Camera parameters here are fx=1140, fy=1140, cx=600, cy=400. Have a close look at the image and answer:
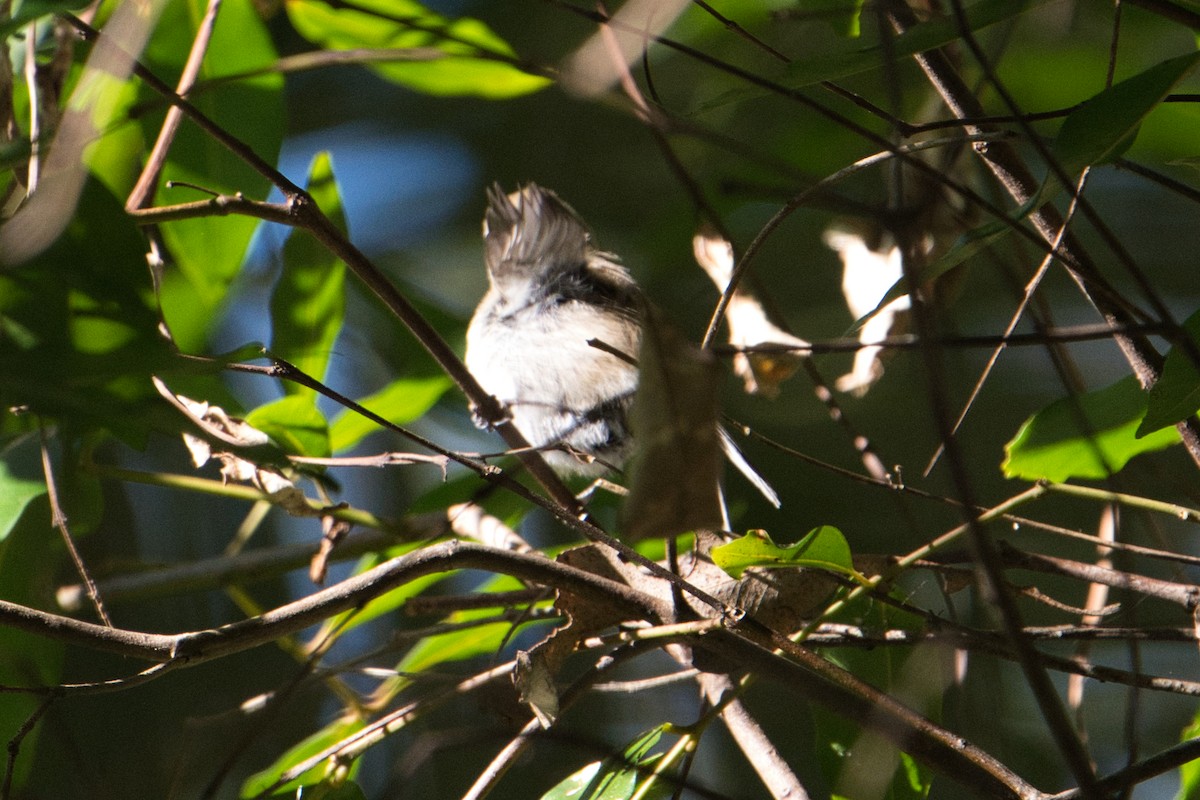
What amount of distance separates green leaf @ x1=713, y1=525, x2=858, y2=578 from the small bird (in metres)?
0.60

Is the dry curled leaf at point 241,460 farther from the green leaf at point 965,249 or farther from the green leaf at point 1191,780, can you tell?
the green leaf at point 1191,780

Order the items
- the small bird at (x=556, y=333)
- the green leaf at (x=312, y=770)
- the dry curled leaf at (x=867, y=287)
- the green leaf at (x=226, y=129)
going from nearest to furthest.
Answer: the green leaf at (x=312, y=770) → the dry curled leaf at (x=867, y=287) → the green leaf at (x=226, y=129) → the small bird at (x=556, y=333)

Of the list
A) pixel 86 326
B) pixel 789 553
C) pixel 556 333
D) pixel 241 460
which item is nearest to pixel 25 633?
pixel 241 460

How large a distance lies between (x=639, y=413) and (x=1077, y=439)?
695 mm

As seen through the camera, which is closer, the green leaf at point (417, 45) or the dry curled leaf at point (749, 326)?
the dry curled leaf at point (749, 326)

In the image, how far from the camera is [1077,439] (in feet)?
4.15

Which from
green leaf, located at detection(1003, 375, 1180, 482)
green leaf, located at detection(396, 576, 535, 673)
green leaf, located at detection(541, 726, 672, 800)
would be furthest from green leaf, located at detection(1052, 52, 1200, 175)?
green leaf, located at detection(396, 576, 535, 673)

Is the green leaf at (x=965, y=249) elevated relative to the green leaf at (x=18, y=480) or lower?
elevated

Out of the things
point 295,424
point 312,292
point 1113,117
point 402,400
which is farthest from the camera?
point 402,400

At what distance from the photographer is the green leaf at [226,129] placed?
1724 mm

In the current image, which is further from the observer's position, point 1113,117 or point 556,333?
point 556,333

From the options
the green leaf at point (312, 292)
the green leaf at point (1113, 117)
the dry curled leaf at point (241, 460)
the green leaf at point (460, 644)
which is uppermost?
the green leaf at point (1113, 117)

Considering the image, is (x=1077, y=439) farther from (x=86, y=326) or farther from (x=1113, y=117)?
(x=86, y=326)

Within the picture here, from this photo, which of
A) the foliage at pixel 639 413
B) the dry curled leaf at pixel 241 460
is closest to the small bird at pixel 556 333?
the foliage at pixel 639 413
